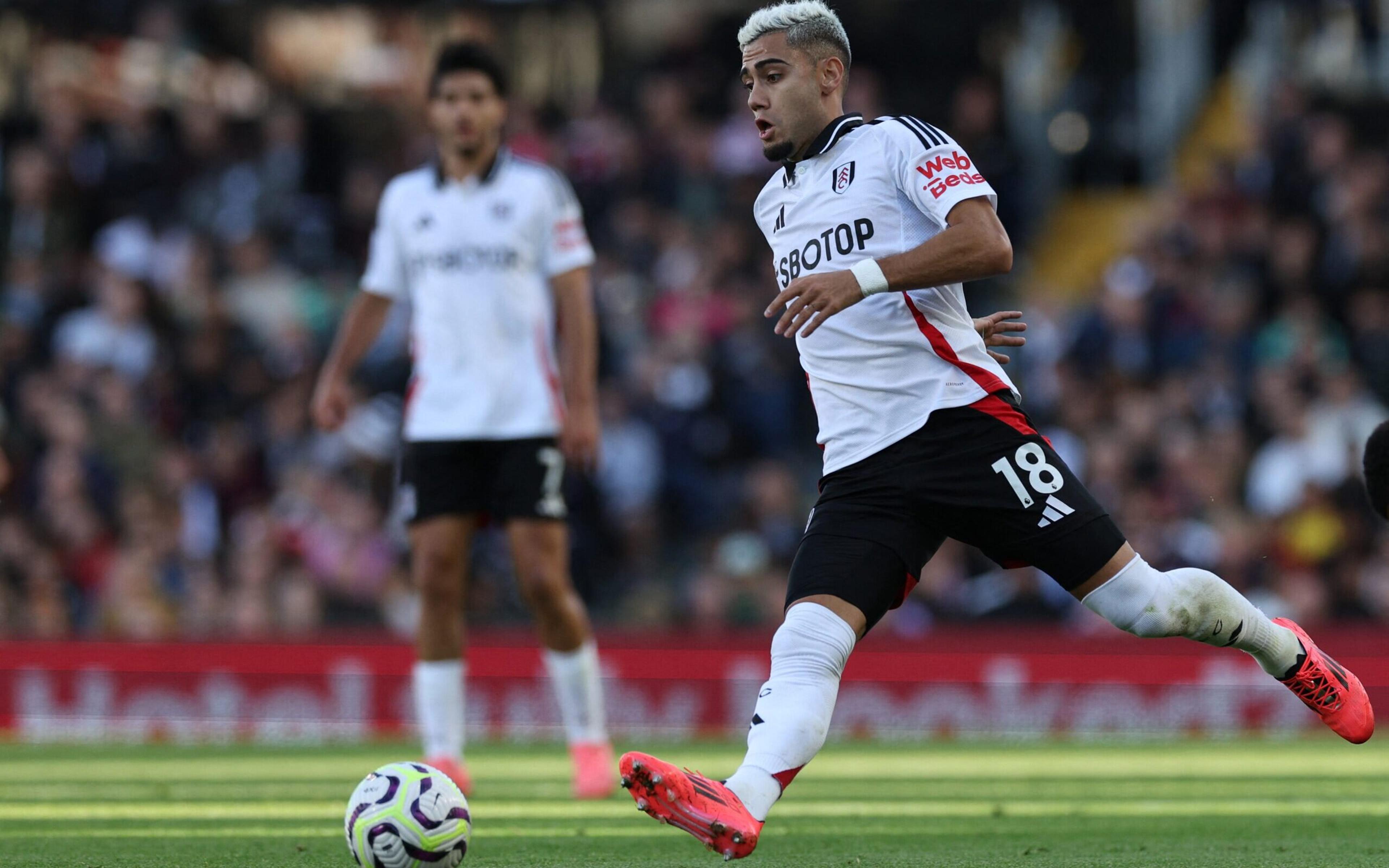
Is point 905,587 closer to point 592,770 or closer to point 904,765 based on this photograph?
point 592,770

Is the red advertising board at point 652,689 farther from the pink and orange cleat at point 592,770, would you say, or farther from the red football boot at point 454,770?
the red football boot at point 454,770

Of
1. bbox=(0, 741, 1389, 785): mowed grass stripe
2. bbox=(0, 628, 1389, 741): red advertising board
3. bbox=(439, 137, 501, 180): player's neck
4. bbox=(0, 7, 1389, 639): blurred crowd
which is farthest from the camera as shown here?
bbox=(0, 7, 1389, 639): blurred crowd

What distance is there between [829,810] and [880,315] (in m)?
2.52

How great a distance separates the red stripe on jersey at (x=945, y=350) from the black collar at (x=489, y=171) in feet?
10.6

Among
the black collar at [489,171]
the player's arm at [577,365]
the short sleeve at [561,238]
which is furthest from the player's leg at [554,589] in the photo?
the black collar at [489,171]

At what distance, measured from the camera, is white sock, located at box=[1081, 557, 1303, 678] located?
543 cm

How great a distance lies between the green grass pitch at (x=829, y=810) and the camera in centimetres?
579

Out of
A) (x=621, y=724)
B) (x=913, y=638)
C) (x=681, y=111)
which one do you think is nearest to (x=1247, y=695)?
(x=913, y=638)

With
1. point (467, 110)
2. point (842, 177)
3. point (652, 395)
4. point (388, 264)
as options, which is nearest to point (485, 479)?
point (388, 264)

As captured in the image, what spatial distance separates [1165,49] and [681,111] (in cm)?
444

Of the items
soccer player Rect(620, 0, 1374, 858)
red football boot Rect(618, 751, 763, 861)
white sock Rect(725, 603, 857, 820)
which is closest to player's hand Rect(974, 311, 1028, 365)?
soccer player Rect(620, 0, 1374, 858)

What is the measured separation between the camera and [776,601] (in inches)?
507

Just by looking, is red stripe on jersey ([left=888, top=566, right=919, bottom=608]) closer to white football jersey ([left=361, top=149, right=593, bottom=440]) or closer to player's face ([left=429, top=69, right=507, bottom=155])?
white football jersey ([left=361, top=149, right=593, bottom=440])

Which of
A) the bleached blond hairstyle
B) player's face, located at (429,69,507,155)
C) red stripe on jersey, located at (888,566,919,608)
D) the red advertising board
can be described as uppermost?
the bleached blond hairstyle
